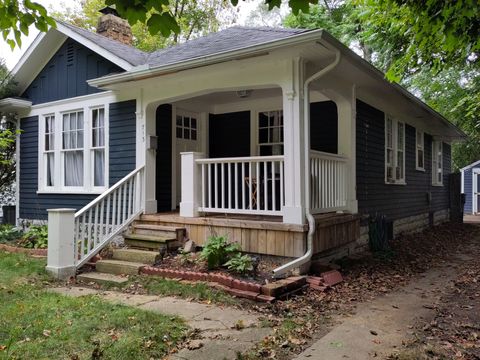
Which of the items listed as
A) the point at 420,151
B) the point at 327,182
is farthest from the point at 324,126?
the point at 420,151

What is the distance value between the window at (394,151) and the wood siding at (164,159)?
15.8 ft

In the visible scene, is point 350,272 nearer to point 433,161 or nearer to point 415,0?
point 415,0

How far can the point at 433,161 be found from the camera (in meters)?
13.6

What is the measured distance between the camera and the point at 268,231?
585 cm

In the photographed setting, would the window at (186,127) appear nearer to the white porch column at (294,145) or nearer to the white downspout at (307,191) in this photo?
the white porch column at (294,145)

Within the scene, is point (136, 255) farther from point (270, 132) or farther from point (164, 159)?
point (270, 132)

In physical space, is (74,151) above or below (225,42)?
below

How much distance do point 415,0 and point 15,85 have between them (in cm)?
886

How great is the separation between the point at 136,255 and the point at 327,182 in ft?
10.4

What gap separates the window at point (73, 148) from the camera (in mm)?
8766

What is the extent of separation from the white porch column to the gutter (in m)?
0.57

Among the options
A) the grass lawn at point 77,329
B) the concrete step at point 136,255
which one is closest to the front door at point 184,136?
the concrete step at point 136,255

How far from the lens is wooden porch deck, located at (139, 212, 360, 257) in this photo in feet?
18.7

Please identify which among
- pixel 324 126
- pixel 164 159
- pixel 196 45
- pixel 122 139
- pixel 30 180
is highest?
pixel 196 45
